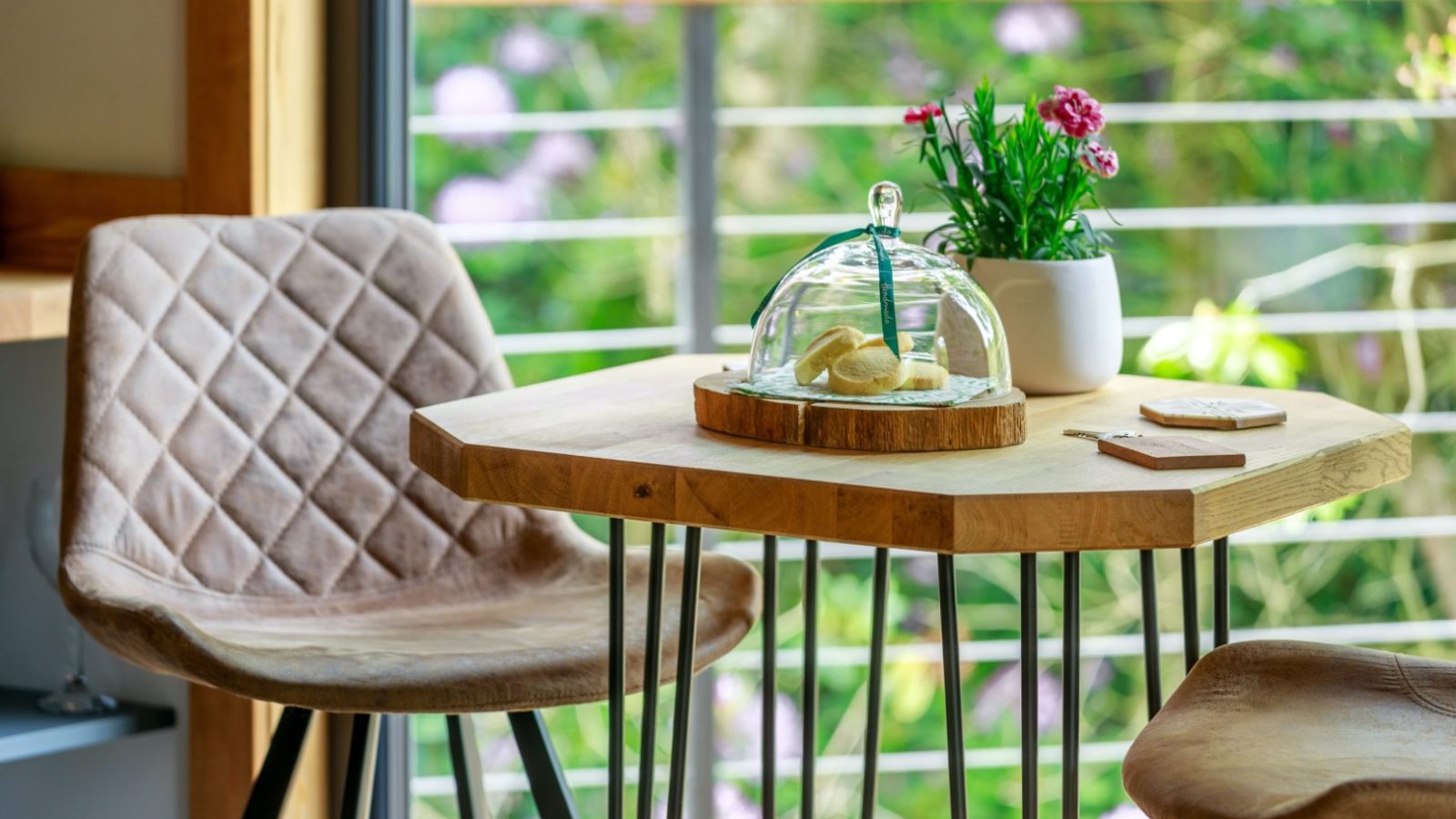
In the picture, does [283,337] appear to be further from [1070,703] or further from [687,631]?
[1070,703]

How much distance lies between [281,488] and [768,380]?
2.34 feet

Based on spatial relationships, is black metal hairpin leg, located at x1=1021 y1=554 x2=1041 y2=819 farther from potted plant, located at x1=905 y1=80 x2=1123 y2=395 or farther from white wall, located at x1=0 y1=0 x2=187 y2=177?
Result: white wall, located at x1=0 y1=0 x2=187 y2=177

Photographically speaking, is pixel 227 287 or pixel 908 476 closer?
pixel 908 476

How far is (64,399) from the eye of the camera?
222 cm

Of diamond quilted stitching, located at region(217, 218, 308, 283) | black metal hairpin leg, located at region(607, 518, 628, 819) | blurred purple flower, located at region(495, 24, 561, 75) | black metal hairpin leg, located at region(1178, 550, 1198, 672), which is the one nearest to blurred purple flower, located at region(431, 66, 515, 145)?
blurred purple flower, located at region(495, 24, 561, 75)

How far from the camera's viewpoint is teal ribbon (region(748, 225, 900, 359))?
1.35 meters

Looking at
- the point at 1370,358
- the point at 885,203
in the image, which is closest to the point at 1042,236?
the point at 885,203

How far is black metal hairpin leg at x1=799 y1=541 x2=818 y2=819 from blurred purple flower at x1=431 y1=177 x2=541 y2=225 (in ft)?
4.22

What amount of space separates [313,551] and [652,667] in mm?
558

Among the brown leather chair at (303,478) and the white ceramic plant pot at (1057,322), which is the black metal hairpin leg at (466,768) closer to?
the brown leather chair at (303,478)

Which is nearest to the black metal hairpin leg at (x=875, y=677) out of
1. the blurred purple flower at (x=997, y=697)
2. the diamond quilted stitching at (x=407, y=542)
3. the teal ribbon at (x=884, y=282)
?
the teal ribbon at (x=884, y=282)

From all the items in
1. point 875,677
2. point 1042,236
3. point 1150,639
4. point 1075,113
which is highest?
point 1075,113

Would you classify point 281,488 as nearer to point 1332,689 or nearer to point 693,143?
point 693,143

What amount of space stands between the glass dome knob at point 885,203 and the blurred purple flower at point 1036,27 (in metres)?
1.72
